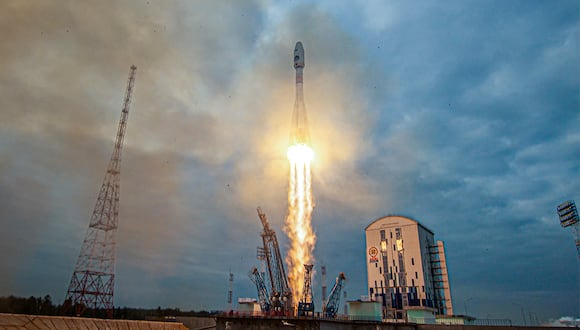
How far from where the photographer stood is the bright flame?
65.1 m

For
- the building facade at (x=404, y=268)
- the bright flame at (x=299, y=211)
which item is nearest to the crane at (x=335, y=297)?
the bright flame at (x=299, y=211)

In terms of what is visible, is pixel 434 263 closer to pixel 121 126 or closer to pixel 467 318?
pixel 467 318

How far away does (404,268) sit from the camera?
302ft

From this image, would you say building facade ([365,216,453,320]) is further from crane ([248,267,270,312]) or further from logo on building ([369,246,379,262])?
crane ([248,267,270,312])

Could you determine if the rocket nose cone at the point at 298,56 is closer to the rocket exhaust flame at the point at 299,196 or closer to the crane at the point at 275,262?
the rocket exhaust flame at the point at 299,196

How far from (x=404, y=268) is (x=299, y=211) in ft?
137

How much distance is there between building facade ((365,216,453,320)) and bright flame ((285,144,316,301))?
34.3 m

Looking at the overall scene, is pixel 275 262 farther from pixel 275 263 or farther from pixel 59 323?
pixel 59 323

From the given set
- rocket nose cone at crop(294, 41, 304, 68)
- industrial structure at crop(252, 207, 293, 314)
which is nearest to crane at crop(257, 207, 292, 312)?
industrial structure at crop(252, 207, 293, 314)

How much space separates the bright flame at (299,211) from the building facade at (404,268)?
113 feet

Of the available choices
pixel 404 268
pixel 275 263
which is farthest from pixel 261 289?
pixel 404 268

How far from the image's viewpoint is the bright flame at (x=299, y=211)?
65.1 metres

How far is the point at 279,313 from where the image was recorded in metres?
62.5

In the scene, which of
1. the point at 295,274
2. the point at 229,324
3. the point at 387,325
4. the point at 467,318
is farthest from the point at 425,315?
the point at 229,324
